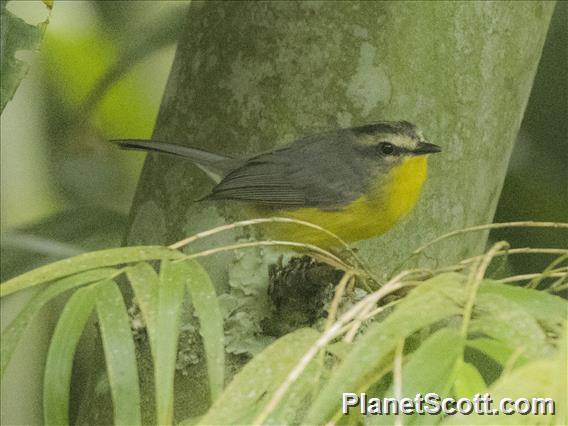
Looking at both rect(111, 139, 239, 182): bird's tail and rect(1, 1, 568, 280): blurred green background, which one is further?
rect(1, 1, 568, 280): blurred green background

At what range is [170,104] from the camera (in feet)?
7.25

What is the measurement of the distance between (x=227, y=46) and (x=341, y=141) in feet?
1.16

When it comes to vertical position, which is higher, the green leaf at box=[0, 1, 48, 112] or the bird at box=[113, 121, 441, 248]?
the green leaf at box=[0, 1, 48, 112]

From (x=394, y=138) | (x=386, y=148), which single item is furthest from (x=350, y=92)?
(x=386, y=148)

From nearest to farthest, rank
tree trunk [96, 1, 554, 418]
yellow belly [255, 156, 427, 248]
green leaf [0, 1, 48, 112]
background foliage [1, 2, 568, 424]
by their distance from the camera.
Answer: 1. green leaf [0, 1, 48, 112]
2. tree trunk [96, 1, 554, 418]
3. yellow belly [255, 156, 427, 248]
4. background foliage [1, 2, 568, 424]

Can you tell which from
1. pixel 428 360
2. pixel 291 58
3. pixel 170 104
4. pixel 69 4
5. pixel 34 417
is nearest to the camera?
pixel 428 360

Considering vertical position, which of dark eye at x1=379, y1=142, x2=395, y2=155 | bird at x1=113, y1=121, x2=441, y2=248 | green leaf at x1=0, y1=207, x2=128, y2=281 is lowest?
green leaf at x1=0, y1=207, x2=128, y2=281

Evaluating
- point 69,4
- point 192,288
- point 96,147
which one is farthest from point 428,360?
point 69,4

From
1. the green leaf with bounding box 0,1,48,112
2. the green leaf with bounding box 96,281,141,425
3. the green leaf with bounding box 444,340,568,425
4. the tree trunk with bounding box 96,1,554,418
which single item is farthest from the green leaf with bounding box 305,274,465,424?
the tree trunk with bounding box 96,1,554,418

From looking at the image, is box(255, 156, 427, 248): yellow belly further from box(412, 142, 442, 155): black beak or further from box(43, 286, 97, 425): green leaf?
box(43, 286, 97, 425): green leaf

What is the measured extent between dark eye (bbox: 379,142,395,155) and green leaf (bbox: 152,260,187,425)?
127cm

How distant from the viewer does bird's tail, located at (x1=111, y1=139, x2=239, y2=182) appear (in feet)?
6.86

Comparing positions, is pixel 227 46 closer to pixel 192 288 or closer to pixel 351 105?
pixel 351 105

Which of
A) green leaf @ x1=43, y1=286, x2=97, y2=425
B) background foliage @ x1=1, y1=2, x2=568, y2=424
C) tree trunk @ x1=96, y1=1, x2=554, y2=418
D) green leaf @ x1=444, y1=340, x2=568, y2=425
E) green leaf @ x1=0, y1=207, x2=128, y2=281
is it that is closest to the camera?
green leaf @ x1=444, y1=340, x2=568, y2=425
